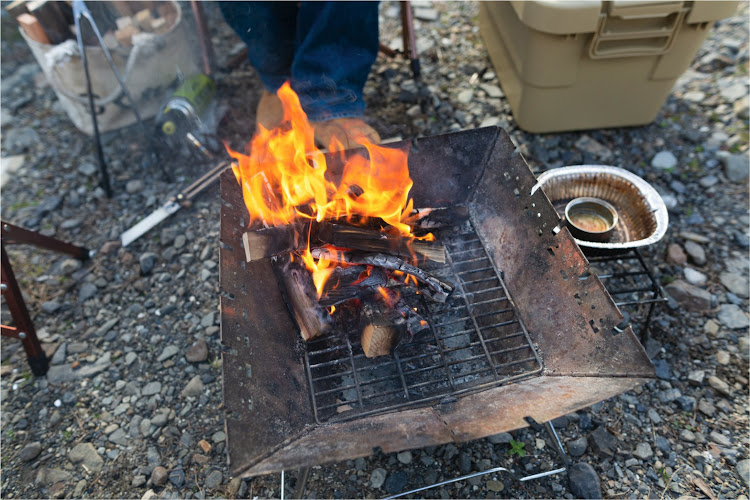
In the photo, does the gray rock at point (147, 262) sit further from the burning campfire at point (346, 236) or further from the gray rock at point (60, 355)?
the burning campfire at point (346, 236)

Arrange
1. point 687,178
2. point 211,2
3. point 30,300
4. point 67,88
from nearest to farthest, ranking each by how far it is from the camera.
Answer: point 30,300 → point 687,178 → point 67,88 → point 211,2

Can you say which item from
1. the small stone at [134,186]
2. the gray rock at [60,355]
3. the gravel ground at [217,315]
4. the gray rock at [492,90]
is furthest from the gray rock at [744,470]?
the small stone at [134,186]

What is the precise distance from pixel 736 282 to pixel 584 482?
4.83 ft

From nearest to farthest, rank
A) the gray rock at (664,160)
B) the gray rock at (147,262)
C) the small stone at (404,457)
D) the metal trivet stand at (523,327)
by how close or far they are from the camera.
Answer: the metal trivet stand at (523,327) → the small stone at (404,457) → the gray rock at (147,262) → the gray rock at (664,160)

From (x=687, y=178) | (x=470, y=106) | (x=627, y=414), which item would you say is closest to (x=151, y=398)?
(x=627, y=414)

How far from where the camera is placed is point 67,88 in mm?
3389

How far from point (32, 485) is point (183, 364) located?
0.78 metres

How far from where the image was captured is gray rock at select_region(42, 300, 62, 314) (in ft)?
9.04

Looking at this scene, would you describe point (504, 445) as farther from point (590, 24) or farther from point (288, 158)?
point (590, 24)

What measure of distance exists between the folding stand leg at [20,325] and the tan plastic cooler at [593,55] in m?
3.06

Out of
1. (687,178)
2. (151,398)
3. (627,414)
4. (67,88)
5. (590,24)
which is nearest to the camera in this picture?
(627,414)

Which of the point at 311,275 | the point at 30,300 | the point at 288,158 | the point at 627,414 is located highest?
the point at 288,158

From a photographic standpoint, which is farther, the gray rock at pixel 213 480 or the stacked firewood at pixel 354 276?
the gray rock at pixel 213 480

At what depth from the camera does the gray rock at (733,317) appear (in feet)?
8.08
